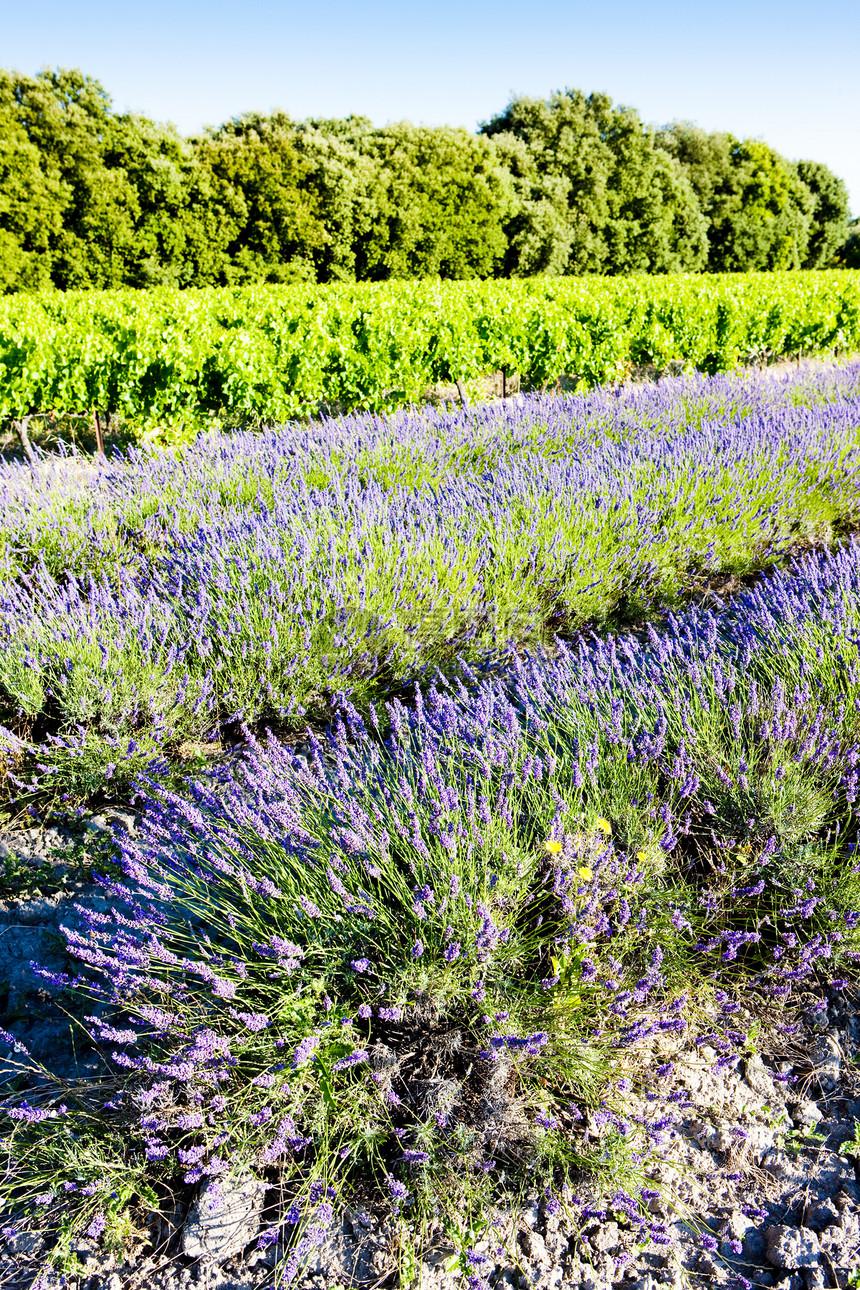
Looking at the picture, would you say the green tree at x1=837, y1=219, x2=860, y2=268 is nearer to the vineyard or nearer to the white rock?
the vineyard

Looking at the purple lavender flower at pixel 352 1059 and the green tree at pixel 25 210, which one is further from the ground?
the green tree at pixel 25 210

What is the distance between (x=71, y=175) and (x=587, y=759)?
79.7 ft

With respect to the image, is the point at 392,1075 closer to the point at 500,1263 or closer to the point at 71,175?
the point at 500,1263

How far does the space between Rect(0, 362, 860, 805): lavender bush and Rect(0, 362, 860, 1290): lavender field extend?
0.10 feet

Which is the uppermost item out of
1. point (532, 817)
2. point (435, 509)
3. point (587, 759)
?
point (435, 509)

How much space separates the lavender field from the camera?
1.56 m

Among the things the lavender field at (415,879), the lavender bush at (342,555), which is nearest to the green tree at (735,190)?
the lavender bush at (342,555)

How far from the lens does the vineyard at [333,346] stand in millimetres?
7902

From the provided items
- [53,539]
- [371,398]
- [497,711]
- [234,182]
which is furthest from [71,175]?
[497,711]

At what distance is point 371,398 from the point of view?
911cm

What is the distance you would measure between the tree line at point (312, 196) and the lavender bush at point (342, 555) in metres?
17.6

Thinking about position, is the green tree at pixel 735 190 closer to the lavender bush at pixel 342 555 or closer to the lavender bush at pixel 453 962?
the lavender bush at pixel 342 555

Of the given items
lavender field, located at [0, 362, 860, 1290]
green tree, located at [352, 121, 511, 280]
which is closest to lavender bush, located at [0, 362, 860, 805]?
lavender field, located at [0, 362, 860, 1290]

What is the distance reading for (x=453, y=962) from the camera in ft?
5.69
